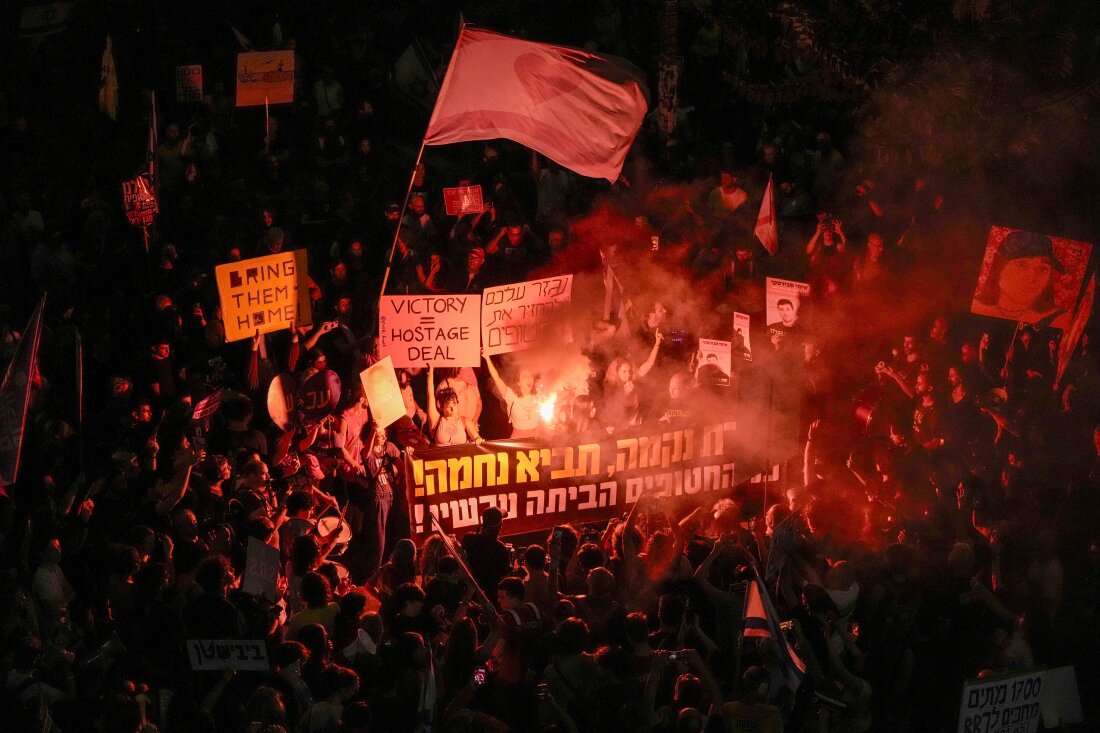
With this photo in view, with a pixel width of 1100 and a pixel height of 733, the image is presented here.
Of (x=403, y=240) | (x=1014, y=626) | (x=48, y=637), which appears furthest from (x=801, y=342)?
(x=48, y=637)

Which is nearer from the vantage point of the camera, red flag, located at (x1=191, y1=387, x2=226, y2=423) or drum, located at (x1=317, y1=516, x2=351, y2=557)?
drum, located at (x1=317, y1=516, x2=351, y2=557)

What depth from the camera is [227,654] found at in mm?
6215

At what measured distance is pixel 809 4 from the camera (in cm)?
1350

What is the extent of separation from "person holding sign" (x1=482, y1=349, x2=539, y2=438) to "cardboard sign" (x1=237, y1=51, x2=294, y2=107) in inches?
172

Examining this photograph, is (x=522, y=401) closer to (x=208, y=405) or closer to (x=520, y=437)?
(x=520, y=437)

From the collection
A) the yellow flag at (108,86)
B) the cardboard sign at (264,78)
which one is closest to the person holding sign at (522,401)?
the cardboard sign at (264,78)

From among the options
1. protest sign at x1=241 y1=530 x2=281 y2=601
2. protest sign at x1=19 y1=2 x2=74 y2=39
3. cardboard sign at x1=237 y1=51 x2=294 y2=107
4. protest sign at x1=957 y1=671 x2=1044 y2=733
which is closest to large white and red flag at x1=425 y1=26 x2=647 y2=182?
protest sign at x1=241 y1=530 x2=281 y2=601

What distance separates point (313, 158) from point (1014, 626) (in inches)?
348

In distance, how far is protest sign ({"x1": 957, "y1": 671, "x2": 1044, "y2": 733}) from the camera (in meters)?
6.43

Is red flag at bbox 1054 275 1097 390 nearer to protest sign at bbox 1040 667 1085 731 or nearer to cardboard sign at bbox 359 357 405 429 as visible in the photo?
protest sign at bbox 1040 667 1085 731

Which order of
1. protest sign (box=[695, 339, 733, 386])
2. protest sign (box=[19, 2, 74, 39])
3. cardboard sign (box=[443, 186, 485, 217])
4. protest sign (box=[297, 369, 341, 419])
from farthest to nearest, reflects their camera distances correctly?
protest sign (box=[19, 2, 74, 39])
cardboard sign (box=[443, 186, 485, 217])
protest sign (box=[695, 339, 733, 386])
protest sign (box=[297, 369, 341, 419])

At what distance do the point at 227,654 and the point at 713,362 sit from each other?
5.94 meters

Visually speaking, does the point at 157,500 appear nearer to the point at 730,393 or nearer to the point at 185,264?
the point at 185,264

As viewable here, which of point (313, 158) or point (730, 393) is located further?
point (313, 158)
